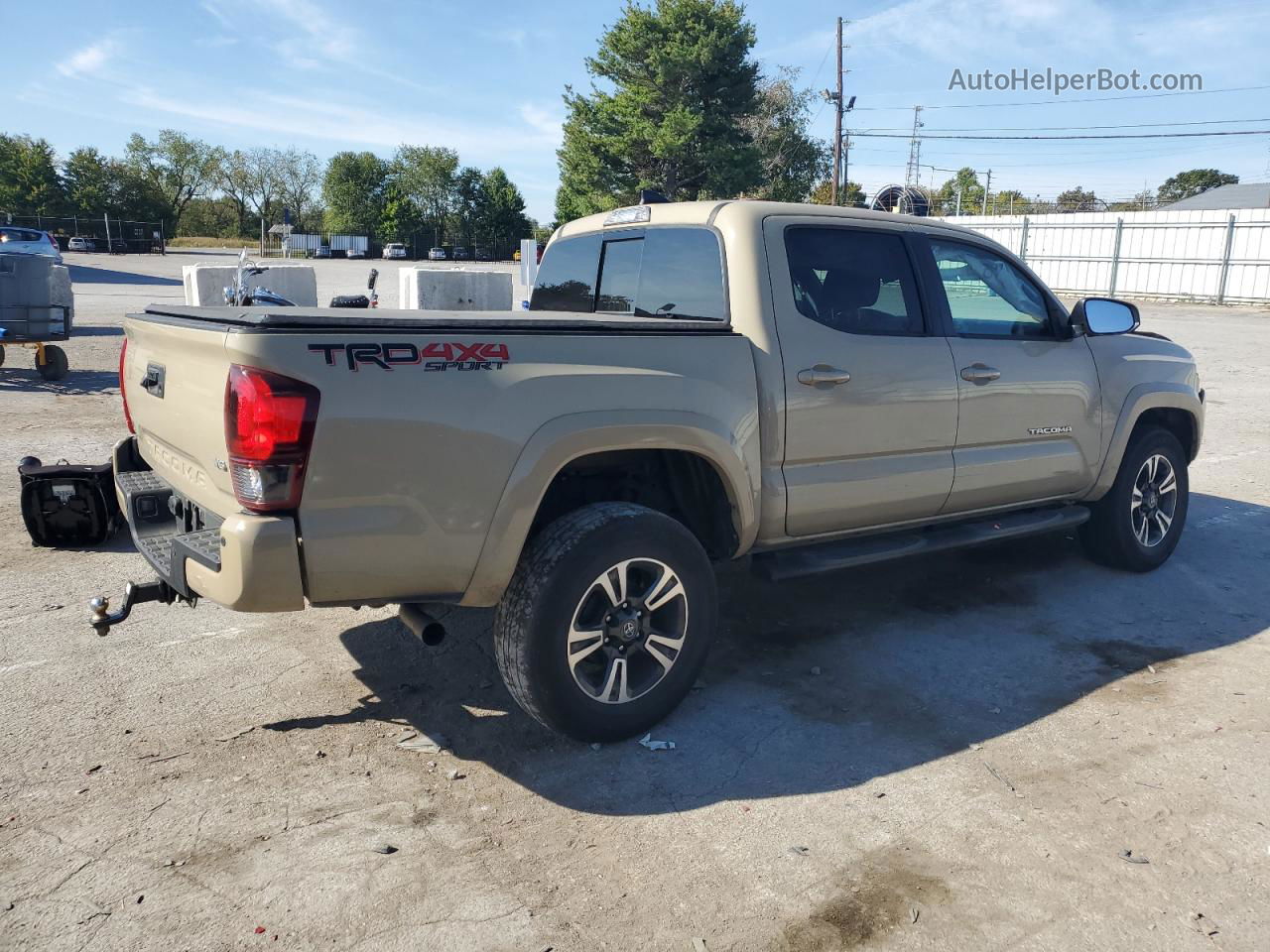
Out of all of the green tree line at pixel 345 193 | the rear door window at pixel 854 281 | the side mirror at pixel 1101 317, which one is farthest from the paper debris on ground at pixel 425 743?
the green tree line at pixel 345 193

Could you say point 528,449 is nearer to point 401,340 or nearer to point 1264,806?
point 401,340

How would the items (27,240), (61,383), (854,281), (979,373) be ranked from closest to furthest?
(854,281)
(979,373)
(61,383)
(27,240)

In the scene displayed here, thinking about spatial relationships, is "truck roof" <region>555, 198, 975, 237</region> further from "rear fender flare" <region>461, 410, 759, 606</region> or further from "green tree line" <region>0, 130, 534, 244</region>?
"green tree line" <region>0, 130, 534, 244</region>

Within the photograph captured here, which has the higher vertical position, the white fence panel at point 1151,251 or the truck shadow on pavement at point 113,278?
the white fence panel at point 1151,251

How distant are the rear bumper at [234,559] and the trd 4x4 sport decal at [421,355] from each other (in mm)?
519

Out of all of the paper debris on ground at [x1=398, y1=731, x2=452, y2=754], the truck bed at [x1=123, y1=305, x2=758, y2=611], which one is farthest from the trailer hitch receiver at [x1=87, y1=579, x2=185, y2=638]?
the paper debris on ground at [x1=398, y1=731, x2=452, y2=754]

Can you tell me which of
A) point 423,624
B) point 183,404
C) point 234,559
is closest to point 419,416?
point 234,559

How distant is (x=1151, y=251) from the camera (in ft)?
111

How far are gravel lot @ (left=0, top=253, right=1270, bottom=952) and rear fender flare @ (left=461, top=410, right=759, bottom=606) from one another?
2.47 ft

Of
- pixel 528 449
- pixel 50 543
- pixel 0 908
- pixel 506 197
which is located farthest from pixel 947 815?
pixel 506 197

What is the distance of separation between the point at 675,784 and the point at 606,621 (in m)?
0.62

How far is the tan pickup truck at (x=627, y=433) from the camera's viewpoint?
293 centimetres

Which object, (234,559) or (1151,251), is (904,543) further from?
(1151,251)

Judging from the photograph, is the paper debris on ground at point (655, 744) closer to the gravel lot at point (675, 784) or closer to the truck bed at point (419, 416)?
the gravel lot at point (675, 784)
